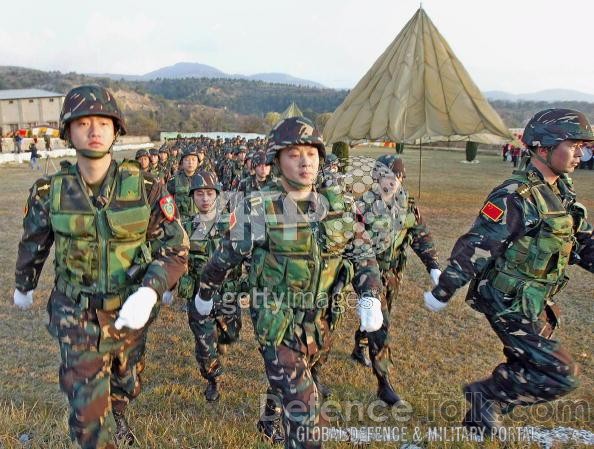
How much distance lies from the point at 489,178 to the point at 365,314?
26249 millimetres

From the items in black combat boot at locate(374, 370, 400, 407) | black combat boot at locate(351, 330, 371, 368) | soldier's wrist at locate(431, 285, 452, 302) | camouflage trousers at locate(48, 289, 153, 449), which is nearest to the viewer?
camouflage trousers at locate(48, 289, 153, 449)

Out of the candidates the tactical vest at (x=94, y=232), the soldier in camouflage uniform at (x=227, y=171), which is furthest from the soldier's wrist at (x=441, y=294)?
the soldier in camouflage uniform at (x=227, y=171)

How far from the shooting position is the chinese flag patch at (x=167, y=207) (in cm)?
318

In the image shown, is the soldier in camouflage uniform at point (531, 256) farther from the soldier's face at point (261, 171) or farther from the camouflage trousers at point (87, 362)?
the soldier's face at point (261, 171)

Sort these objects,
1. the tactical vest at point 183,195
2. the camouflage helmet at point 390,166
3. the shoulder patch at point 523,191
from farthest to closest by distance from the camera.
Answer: the tactical vest at point 183,195, the camouflage helmet at point 390,166, the shoulder patch at point 523,191

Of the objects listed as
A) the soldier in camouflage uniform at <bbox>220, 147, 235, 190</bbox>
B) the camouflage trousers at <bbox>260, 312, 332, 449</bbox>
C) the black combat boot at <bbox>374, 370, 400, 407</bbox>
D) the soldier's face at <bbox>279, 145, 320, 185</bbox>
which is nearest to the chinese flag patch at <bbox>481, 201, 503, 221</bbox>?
the soldier's face at <bbox>279, 145, 320, 185</bbox>

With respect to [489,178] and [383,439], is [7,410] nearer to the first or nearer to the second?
[383,439]

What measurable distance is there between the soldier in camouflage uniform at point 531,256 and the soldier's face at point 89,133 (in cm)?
248

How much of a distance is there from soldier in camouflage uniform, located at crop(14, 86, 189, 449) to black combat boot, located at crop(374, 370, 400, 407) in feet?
7.64

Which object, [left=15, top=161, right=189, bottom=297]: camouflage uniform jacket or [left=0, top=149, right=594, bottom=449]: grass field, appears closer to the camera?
[left=15, top=161, right=189, bottom=297]: camouflage uniform jacket

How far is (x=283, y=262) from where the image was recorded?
10.3 ft

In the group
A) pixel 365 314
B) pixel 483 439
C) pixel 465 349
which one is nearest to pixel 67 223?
pixel 365 314

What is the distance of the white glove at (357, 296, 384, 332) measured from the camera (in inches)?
117

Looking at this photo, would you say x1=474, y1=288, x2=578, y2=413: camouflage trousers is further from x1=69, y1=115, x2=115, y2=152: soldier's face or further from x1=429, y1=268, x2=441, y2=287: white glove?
x1=69, y1=115, x2=115, y2=152: soldier's face
